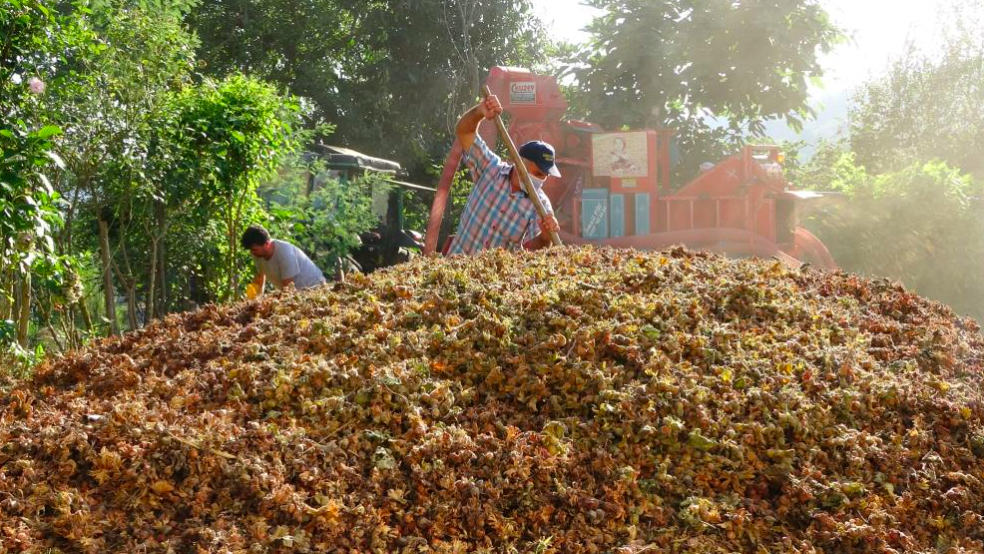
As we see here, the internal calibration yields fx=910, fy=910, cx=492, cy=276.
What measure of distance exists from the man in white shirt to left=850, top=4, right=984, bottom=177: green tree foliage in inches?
654

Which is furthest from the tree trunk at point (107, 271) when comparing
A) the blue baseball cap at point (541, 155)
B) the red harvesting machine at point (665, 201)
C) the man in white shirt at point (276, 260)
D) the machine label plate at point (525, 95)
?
the machine label plate at point (525, 95)

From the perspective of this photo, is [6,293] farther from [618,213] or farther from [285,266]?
[618,213]

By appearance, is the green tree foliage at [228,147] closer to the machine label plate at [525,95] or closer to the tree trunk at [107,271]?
the tree trunk at [107,271]

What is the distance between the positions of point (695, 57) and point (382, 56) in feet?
21.3

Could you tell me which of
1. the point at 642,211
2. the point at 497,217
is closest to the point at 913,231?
the point at 642,211

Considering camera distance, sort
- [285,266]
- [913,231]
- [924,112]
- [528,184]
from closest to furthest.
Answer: [528,184] < [285,266] < [913,231] < [924,112]

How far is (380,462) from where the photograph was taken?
2.43 metres

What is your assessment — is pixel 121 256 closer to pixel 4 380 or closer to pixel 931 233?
pixel 4 380

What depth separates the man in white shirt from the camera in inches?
240

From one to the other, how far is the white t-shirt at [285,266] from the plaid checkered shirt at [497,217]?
4.15 ft

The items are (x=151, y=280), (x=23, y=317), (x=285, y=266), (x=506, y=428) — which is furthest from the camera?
(x=285, y=266)

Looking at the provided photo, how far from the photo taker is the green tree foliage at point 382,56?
16234 mm

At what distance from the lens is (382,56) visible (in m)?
17.2

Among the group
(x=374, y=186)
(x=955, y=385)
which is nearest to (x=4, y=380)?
(x=955, y=385)
